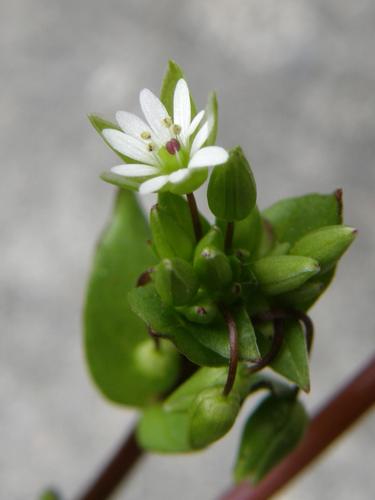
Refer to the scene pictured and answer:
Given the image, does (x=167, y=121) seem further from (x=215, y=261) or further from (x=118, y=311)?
(x=118, y=311)

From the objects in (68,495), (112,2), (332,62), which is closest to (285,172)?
(332,62)

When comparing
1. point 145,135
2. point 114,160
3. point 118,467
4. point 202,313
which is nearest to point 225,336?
point 202,313

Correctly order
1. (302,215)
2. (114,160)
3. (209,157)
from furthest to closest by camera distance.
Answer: (114,160)
(302,215)
(209,157)

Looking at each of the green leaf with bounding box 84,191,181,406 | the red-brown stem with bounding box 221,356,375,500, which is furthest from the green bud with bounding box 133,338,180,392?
the red-brown stem with bounding box 221,356,375,500

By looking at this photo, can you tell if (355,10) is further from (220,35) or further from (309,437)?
(309,437)

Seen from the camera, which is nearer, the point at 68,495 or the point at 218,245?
the point at 218,245

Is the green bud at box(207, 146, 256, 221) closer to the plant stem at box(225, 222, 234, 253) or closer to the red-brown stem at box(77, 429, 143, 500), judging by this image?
the plant stem at box(225, 222, 234, 253)

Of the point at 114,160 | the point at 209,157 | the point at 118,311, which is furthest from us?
the point at 114,160
